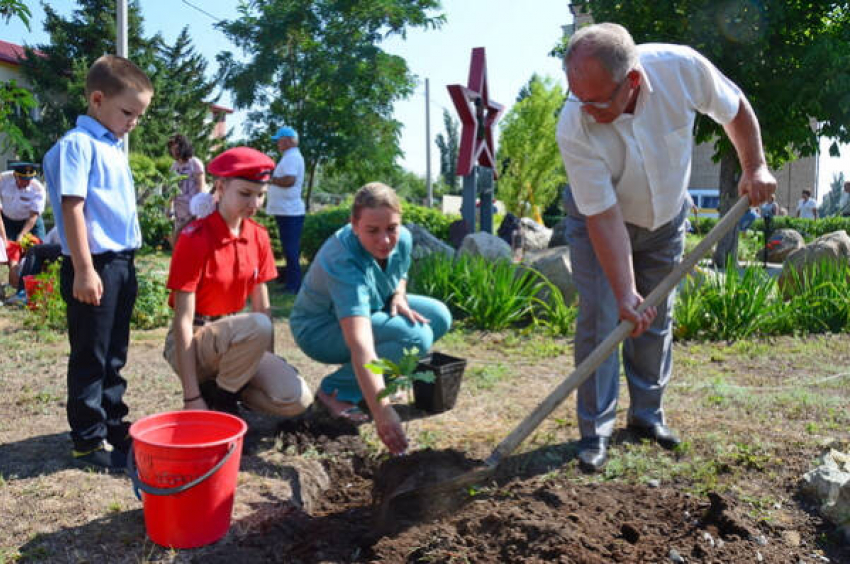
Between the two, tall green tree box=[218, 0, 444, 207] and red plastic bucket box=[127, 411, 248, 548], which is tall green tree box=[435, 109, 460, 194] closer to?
tall green tree box=[218, 0, 444, 207]

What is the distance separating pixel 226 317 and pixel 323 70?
54.5 ft

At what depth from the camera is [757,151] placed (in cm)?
299

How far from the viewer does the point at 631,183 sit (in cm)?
275

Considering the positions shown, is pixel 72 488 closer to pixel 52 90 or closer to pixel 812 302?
pixel 812 302

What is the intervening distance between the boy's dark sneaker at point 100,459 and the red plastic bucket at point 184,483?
2.18 ft

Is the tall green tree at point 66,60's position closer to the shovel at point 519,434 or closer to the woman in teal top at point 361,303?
the woman in teal top at point 361,303

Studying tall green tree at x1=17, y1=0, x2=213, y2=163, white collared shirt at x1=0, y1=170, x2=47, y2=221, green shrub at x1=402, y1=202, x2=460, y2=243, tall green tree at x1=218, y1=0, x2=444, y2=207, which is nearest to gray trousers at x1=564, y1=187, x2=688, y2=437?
white collared shirt at x1=0, y1=170, x2=47, y2=221

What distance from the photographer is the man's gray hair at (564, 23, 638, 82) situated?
2.27 metres

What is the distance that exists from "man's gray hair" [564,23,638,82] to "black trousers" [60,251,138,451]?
2032 millimetres

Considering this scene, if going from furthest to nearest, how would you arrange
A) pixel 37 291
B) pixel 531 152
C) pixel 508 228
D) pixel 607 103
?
pixel 531 152 < pixel 508 228 < pixel 37 291 < pixel 607 103

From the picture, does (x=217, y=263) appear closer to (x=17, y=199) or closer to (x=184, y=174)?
(x=184, y=174)

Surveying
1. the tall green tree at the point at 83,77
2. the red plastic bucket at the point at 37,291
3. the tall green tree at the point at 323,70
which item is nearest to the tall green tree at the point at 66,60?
the tall green tree at the point at 83,77

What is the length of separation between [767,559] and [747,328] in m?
3.72

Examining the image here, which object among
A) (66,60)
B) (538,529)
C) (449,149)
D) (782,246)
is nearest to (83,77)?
(66,60)
